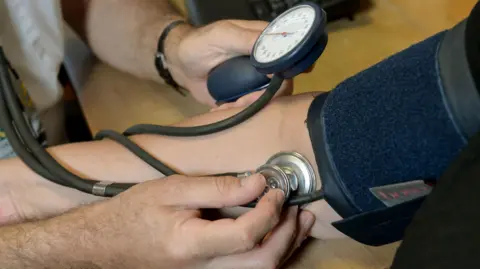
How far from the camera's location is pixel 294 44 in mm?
528

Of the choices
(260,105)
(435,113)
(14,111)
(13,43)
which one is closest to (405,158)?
(435,113)

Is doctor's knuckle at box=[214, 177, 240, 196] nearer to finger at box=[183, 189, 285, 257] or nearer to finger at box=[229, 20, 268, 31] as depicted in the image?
finger at box=[183, 189, 285, 257]

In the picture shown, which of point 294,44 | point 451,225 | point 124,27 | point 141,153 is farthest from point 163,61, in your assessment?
point 451,225

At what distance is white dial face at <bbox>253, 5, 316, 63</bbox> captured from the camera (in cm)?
54

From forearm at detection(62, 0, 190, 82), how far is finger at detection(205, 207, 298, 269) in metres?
0.39

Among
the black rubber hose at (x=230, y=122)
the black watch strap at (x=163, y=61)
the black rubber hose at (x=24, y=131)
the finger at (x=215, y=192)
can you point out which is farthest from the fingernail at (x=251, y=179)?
the black watch strap at (x=163, y=61)

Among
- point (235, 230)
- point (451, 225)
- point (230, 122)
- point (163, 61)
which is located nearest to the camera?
point (451, 225)

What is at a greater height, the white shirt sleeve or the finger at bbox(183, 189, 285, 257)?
the white shirt sleeve

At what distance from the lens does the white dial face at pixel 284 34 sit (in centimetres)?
54

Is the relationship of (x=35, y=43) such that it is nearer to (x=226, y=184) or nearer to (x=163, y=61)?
(x=163, y=61)

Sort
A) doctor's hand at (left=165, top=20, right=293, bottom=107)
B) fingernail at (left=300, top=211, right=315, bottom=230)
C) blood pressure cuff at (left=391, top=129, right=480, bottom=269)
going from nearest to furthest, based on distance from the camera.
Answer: blood pressure cuff at (left=391, top=129, right=480, bottom=269)
fingernail at (left=300, top=211, right=315, bottom=230)
doctor's hand at (left=165, top=20, right=293, bottom=107)

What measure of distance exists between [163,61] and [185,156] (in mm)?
246

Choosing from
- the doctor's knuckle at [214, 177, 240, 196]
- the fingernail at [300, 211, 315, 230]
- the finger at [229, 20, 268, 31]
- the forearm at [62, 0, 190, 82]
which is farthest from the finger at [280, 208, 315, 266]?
the forearm at [62, 0, 190, 82]

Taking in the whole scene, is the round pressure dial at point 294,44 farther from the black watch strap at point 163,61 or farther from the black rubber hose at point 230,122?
the black watch strap at point 163,61
